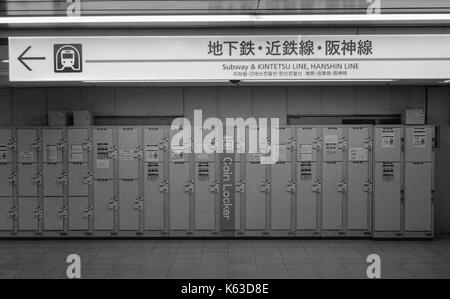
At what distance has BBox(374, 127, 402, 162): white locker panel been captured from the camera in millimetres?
8016

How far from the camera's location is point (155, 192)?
8.10 m

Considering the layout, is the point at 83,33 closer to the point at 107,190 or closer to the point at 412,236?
the point at 107,190

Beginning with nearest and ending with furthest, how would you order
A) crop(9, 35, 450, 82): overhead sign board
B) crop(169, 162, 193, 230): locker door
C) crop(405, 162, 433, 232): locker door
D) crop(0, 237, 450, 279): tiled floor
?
crop(9, 35, 450, 82): overhead sign board → crop(0, 237, 450, 279): tiled floor → crop(405, 162, 433, 232): locker door → crop(169, 162, 193, 230): locker door

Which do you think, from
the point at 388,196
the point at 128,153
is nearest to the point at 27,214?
the point at 128,153

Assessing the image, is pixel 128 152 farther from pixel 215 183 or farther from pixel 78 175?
pixel 215 183

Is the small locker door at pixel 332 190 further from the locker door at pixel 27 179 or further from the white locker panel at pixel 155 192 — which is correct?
the locker door at pixel 27 179

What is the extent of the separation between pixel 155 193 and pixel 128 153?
85 cm

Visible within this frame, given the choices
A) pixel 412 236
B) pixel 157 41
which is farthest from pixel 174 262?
pixel 412 236

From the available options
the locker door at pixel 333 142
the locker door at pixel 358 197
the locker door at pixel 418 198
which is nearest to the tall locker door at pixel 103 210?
the locker door at pixel 333 142

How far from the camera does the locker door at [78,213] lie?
8.06 m

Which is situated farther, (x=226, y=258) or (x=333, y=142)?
(x=333, y=142)

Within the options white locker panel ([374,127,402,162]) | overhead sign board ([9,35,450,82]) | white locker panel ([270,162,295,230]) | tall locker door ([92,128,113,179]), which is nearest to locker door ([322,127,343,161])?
white locker panel ([374,127,402,162])

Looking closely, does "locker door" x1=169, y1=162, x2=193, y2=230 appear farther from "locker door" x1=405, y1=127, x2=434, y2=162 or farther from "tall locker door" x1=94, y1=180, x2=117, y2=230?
"locker door" x1=405, y1=127, x2=434, y2=162

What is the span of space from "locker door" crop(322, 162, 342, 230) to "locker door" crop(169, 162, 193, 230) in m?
2.35
